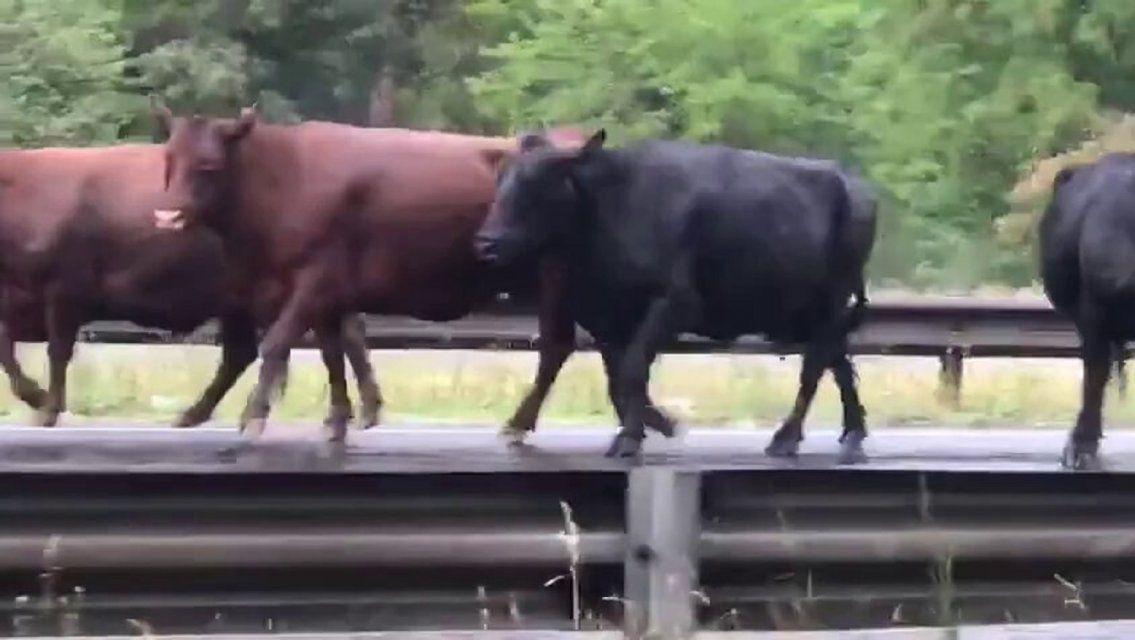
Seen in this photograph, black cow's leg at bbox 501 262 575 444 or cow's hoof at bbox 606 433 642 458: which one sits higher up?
black cow's leg at bbox 501 262 575 444

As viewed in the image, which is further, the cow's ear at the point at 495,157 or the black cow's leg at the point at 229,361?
the black cow's leg at the point at 229,361

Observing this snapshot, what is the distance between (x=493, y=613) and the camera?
5.50m

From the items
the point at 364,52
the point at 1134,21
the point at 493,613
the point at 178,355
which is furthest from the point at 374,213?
the point at 364,52

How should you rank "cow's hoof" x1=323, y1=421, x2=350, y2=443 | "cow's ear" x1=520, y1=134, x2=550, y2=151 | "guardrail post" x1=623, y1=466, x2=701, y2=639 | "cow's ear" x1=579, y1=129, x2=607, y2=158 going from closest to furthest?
"guardrail post" x1=623, y1=466, x2=701, y2=639 → "cow's ear" x1=579, y1=129, x2=607, y2=158 → "cow's ear" x1=520, y1=134, x2=550, y2=151 → "cow's hoof" x1=323, y1=421, x2=350, y2=443

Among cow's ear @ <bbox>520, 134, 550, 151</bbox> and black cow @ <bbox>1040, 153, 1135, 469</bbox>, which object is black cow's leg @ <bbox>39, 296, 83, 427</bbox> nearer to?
cow's ear @ <bbox>520, 134, 550, 151</bbox>

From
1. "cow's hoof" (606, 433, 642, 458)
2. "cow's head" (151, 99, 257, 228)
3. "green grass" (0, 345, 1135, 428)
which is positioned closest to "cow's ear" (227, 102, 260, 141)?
"cow's head" (151, 99, 257, 228)

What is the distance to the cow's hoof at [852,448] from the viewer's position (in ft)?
29.5

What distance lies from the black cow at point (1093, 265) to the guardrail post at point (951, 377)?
4.87 meters

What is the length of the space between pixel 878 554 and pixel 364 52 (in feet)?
A: 125

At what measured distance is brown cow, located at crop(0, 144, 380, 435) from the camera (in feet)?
32.4

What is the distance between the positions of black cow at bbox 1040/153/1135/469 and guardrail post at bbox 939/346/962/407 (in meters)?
4.87

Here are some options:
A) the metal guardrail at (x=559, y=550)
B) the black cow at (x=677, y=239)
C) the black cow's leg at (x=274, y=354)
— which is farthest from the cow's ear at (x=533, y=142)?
the metal guardrail at (x=559, y=550)

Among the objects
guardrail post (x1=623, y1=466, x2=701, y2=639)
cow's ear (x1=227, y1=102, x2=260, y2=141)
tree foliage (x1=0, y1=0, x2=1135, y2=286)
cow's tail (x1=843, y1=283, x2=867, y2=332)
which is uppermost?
tree foliage (x1=0, y1=0, x2=1135, y2=286)

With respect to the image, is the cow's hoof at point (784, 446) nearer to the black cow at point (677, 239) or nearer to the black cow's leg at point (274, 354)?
the black cow at point (677, 239)
